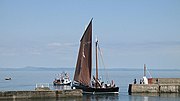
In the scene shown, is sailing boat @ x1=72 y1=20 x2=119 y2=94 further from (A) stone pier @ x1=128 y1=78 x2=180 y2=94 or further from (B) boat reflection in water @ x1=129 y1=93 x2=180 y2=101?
(B) boat reflection in water @ x1=129 y1=93 x2=180 y2=101

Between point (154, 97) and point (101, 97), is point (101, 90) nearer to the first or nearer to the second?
point (101, 97)

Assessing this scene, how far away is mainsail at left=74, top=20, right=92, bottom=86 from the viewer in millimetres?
58622

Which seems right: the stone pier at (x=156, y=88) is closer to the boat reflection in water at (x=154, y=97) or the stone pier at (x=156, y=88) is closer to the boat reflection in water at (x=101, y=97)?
the boat reflection in water at (x=154, y=97)

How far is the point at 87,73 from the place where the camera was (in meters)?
58.5

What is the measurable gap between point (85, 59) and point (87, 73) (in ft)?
7.22

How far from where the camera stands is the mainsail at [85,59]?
2308 inches

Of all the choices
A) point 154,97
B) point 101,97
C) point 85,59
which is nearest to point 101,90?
point 101,97

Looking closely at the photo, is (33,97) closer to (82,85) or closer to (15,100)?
(15,100)

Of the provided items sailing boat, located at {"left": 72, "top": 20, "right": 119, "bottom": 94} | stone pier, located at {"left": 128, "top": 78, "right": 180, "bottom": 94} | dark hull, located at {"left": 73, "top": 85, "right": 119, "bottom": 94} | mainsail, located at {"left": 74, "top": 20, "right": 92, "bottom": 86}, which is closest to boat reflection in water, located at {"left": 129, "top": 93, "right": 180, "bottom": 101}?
stone pier, located at {"left": 128, "top": 78, "right": 180, "bottom": 94}

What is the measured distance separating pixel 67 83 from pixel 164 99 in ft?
157

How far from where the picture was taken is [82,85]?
5856 cm

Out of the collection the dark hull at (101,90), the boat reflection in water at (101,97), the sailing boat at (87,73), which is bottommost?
the boat reflection in water at (101,97)

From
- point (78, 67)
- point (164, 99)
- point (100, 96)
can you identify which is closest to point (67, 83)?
point (78, 67)

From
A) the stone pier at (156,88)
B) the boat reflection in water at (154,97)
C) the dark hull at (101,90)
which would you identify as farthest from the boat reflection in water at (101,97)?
the stone pier at (156,88)
